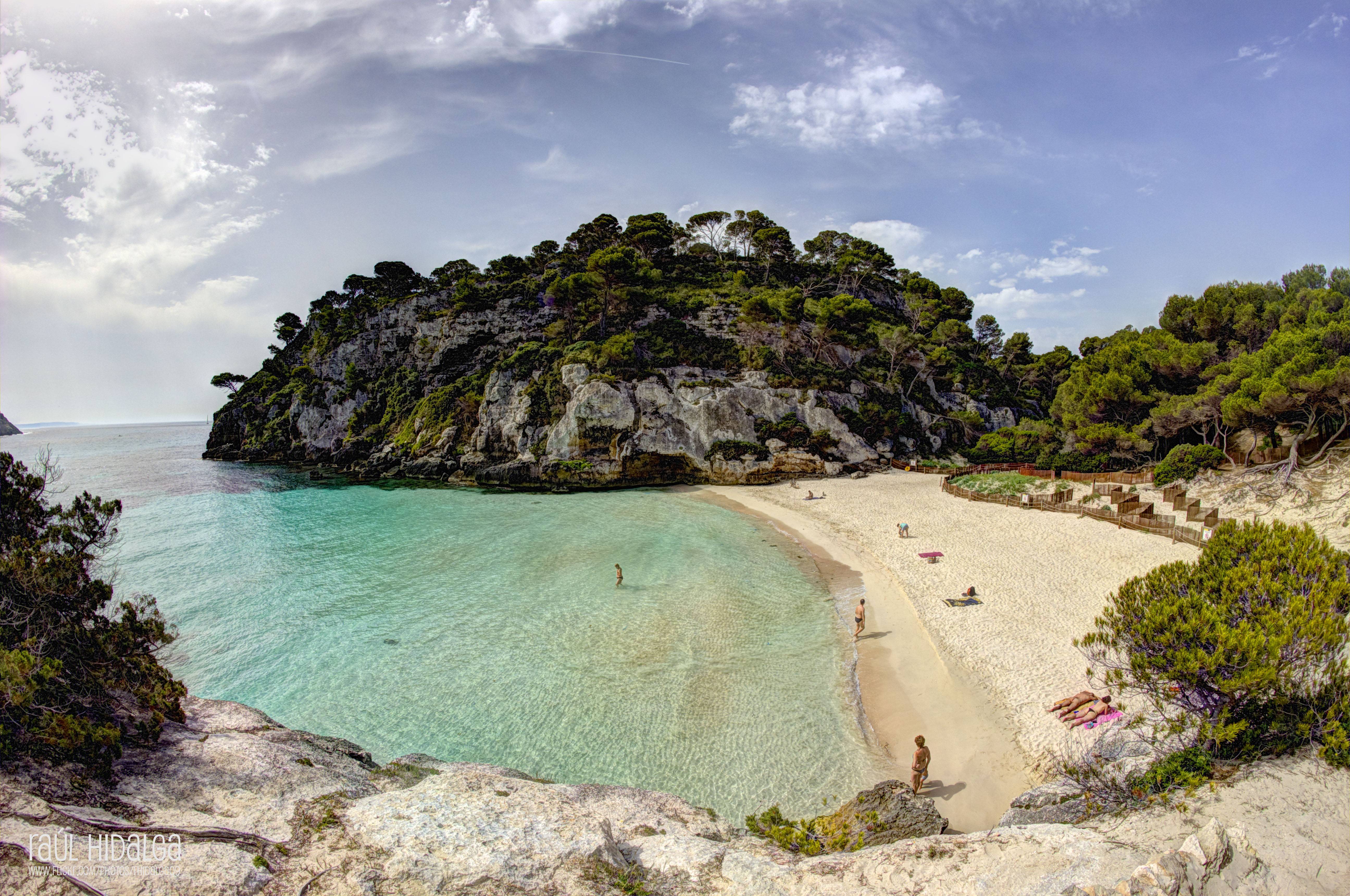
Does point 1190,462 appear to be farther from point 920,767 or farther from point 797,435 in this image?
point 920,767

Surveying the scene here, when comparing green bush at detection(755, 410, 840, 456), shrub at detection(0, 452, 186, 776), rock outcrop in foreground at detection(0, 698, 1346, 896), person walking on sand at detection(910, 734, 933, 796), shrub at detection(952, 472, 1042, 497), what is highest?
green bush at detection(755, 410, 840, 456)

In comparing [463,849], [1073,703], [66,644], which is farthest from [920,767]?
[66,644]

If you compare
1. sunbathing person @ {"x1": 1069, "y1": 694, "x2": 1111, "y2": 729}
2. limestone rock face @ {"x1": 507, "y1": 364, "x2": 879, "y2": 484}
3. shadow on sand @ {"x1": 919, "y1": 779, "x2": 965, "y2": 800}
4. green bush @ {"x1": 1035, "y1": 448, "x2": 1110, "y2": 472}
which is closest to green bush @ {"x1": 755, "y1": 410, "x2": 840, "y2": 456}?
limestone rock face @ {"x1": 507, "y1": 364, "x2": 879, "y2": 484}

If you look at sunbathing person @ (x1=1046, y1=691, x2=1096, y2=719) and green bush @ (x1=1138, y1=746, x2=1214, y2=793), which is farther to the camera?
sunbathing person @ (x1=1046, y1=691, x2=1096, y2=719)

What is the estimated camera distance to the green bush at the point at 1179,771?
21.0 feet

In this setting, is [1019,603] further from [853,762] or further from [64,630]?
[64,630]

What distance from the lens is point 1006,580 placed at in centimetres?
1755

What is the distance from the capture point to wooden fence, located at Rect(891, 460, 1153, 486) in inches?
1111

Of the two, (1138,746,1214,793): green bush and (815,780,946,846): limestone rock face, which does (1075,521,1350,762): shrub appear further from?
(815,780,946,846): limestone rock face

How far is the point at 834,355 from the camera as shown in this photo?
52.4 m

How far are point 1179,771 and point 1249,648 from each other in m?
1.87

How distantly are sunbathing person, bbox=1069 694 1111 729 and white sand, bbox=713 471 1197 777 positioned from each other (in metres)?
0.27

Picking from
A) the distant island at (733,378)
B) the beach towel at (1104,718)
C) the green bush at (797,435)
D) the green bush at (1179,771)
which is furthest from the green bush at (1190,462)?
the green bush at (1179,771)

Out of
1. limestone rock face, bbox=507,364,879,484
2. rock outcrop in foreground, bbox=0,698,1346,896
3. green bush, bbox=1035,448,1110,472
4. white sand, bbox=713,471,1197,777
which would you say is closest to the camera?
rock outcrop in foreground, bbox=0,698,1346,896
